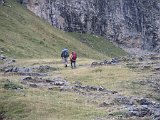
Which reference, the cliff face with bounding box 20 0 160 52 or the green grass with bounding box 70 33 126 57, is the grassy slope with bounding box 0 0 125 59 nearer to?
the green grass with bounding box 70 33 126 57

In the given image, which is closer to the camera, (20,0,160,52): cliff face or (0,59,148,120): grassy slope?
(0,59,148,120): grassy slope

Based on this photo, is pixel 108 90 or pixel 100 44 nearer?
pixel 108 90

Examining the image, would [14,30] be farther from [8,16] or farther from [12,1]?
[12,1]

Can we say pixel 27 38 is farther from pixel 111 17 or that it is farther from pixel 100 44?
pixel 111 17

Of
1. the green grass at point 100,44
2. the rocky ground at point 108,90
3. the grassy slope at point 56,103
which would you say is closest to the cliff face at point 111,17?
the green grass at point 100,44

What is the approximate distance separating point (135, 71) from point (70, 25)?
258 feet

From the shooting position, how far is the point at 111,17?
144m

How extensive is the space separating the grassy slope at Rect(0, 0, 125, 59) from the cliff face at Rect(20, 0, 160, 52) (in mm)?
10294

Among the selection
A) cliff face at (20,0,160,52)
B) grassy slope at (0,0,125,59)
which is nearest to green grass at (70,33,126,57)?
grassy slope at (0,0,125,59)

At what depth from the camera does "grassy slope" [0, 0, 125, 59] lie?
270 ft

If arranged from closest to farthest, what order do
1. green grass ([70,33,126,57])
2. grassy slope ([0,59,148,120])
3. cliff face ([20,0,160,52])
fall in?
grassy slope ([0,59,148,120]), cliff face ([20,0,160,52]), green grass ([70,33,126,57])

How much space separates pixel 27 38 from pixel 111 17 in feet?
183

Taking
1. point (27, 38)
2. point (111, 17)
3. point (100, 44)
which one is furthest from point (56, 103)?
point (111, 17)

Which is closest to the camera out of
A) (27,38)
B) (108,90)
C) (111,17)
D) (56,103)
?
(56,103)
